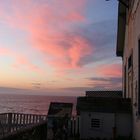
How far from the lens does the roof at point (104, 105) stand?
13812mm

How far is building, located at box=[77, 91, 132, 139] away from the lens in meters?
13.7

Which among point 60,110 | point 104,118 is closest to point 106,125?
point 104,118

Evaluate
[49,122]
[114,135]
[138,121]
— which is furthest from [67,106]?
[138,121]

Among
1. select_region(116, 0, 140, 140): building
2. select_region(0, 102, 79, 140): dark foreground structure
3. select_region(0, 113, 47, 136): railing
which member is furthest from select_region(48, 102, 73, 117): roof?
select_region(116, 0, 140, 140): building

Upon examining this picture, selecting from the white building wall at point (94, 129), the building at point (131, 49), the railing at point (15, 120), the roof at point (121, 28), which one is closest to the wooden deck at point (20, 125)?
the railing at point (15, 120)

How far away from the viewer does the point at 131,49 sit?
13867 mm

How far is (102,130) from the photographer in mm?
13867

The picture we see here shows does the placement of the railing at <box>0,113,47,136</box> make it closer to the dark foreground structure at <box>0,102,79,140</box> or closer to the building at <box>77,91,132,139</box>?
the dark foreground structure at <box>0,102,79,140</box>

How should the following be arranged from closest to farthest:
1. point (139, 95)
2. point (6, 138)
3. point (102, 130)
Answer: point (6, 138) < point (139, 95) < point (102, 130)

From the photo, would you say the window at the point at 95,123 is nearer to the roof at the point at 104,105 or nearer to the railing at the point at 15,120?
the roof at the point at 104,105

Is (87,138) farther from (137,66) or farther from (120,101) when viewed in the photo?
(137,66)

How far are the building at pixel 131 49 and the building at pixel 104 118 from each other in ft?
1.91

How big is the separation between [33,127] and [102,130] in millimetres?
2989

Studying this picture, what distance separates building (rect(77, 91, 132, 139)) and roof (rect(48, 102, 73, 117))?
2.17ft
